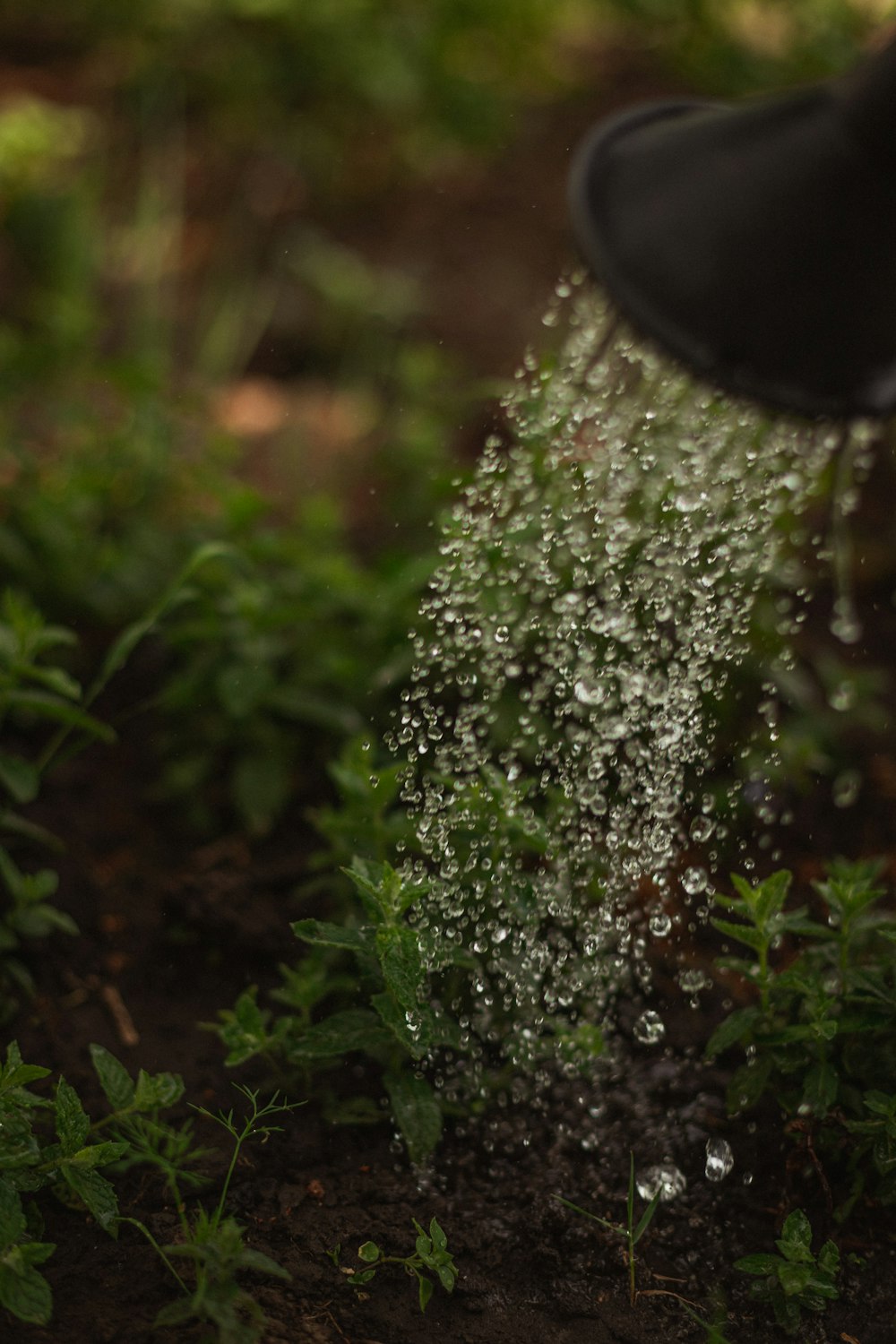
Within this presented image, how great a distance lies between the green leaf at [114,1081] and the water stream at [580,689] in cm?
36

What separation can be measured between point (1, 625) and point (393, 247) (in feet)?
8.97

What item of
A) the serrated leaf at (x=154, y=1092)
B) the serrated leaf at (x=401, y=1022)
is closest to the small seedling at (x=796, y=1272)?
the serrated leaf at (x=401, y=1022)

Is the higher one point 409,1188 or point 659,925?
point 659,925

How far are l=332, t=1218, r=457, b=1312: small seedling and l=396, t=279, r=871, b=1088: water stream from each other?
0.76 feet

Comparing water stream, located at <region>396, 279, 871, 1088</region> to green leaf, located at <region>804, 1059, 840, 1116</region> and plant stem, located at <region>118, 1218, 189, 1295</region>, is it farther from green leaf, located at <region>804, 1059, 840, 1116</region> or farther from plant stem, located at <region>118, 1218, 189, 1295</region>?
plant stem, located at <region>118, 1218, 189, 1295</region>

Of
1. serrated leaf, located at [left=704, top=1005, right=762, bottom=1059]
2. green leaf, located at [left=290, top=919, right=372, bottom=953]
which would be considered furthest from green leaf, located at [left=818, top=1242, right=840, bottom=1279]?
green leaf, located at [left=290, top=919, right=372, bottom=953]

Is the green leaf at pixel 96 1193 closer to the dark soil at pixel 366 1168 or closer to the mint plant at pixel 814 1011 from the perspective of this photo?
the dark soil at pixel 366 1168

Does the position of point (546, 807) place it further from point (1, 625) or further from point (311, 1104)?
point (1, 625)

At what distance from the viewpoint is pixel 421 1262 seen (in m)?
1.17

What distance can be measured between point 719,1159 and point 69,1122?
762 mm

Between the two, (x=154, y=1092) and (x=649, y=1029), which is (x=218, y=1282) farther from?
(x=649, y=1029)

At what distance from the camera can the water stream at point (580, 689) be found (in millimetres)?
1397

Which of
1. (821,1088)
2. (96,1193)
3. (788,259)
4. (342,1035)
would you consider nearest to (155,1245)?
(96,1193)

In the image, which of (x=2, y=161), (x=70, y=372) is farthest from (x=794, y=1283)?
(x=2, y=161)
